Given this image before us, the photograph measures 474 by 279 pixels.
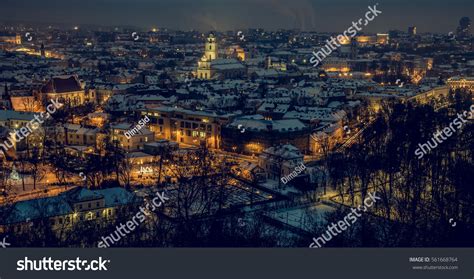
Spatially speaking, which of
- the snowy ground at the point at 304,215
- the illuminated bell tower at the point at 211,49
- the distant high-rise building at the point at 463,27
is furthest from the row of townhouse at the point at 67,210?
the distant high-rise building at the point at 463,27

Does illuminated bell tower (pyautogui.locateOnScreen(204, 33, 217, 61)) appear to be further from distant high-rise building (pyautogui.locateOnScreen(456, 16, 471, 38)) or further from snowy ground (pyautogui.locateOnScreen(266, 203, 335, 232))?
distant high-rise building (pyautogui.locateOnScreen(456, 16, 471, 38))

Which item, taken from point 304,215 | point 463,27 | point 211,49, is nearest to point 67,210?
point 304,215

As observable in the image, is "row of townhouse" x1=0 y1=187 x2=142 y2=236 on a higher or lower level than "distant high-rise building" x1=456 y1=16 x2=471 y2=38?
lower

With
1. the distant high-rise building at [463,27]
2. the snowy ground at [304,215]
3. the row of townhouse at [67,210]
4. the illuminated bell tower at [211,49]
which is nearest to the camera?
the row of townhouse at [67,210]

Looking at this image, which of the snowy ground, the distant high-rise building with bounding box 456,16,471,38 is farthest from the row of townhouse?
the distant high-rise building with bounding box 456,16,471,38

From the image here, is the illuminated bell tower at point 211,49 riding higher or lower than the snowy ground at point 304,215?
higher

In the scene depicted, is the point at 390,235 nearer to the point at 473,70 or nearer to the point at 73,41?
the point at 473,70

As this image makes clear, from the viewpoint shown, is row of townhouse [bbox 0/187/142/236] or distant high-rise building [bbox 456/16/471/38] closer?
row of townhouse [bbox 0/187/142/236]

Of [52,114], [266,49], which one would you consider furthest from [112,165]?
[266,49]

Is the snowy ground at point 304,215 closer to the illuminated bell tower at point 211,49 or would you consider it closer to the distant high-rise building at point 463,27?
the illuminated bell tower at point 211,49

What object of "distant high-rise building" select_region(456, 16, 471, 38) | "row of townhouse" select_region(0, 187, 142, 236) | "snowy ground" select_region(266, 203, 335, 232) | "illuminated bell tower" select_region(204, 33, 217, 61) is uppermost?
"distant high-rise building" select_region(456, 16, 471, 38)

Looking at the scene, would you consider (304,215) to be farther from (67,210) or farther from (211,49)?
(211,49)
